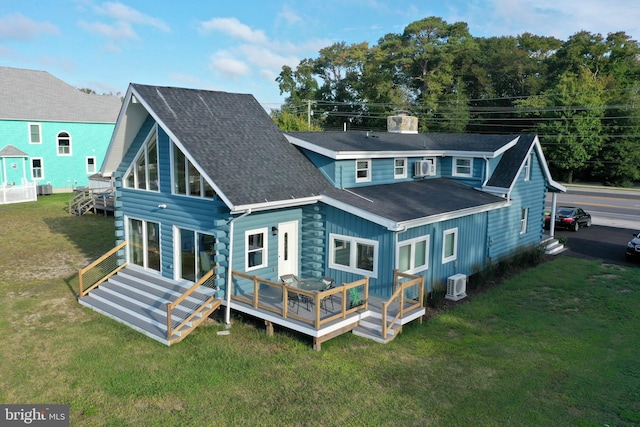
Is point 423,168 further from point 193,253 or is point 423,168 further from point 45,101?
point 45,101

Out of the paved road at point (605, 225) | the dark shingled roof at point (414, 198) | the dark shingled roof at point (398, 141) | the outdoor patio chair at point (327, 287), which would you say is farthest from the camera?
the paved road at point (605, 225)

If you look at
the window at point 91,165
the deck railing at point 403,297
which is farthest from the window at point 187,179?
the window at point 91,165

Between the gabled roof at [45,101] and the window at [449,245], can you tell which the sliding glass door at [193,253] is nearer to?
the window at [449,245]

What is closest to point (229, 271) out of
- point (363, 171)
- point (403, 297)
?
point (403, 297)

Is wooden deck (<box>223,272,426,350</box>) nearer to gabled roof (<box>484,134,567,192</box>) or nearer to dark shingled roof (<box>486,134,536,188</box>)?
gabled roof (<box>484,134,567,192</box>)

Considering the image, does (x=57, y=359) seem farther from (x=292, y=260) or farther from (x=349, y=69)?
(x=349, y=69)

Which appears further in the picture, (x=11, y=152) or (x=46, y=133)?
(x=46, y=133)
